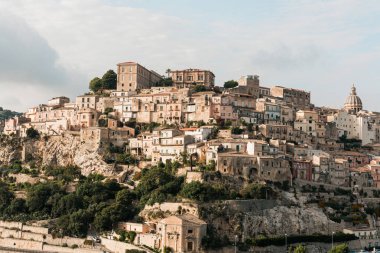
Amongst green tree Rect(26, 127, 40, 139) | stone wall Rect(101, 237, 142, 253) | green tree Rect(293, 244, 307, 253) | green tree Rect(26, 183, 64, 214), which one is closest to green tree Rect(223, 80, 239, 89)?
green tree Rect(26, 127, 40, 139)

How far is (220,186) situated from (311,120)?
2644 centimetres

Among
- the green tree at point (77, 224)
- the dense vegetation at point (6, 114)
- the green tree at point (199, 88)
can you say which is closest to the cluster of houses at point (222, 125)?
the green tree at point (199, 88)

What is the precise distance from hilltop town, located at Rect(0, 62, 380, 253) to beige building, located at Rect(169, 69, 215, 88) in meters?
0.20

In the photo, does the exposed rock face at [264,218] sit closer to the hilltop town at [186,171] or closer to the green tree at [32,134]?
the hilltop town at [186,171]

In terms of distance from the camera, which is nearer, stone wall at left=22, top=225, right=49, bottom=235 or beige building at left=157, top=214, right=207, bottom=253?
beige building at left=157, top=214, right=207, bottom=253

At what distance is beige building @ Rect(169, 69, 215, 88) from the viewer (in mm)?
94562

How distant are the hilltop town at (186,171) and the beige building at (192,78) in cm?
20

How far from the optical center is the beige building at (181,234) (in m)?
57.3

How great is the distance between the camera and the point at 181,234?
5722 cm

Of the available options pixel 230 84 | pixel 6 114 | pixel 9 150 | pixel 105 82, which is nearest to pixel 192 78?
pixel 230 84

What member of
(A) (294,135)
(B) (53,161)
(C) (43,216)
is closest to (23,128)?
(B) (53,161)

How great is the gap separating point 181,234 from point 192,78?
134 feet

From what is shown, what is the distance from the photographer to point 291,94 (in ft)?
327

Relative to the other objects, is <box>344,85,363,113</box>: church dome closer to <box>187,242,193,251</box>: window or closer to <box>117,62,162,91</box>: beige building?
<box>117,62,162,91</box>: beige building
